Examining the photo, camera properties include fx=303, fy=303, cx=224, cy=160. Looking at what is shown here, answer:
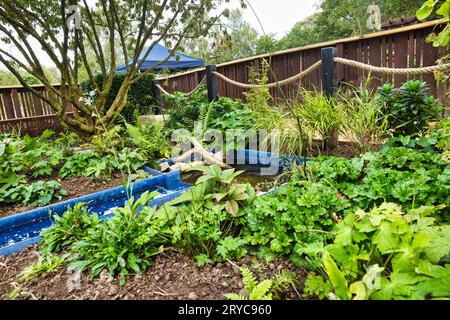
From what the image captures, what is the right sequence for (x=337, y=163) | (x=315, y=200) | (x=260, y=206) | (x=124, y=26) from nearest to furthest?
1. (x=315, y=200)
2. (x=260, y=206)
3. (x=337, y=163)
4. (x=124, y=26)

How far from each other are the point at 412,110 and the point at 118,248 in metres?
2.83

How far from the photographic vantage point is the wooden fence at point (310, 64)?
4227 mm

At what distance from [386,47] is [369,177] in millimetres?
3580

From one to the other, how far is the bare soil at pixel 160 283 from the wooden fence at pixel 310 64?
1.00 m

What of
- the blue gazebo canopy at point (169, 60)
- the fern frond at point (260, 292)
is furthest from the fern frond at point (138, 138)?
the blue gazebo canopy at point (169, 60)

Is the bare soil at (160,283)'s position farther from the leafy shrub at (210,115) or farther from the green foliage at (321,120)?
the leafy shrub at (210,115)

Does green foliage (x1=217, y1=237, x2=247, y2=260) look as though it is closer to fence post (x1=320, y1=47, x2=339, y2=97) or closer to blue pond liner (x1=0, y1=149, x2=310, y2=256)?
blue pond liner (x1=0, y1=149, x2=310, y2=256)

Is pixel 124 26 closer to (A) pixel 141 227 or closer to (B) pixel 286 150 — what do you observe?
(B) pixel 286 150

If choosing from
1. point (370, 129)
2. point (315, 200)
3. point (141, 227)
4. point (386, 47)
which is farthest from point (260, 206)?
point (386, 47)

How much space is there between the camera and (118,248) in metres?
1.64

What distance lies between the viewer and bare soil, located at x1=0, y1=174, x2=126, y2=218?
2943mm

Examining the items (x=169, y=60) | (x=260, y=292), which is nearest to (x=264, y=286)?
(x=260, y=292)
